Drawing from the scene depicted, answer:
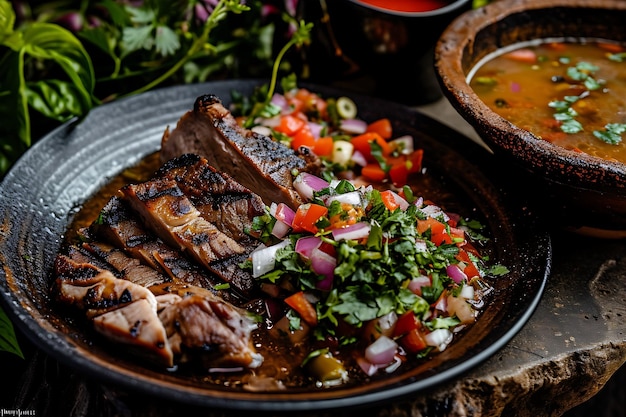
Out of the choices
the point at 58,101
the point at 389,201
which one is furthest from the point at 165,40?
the point at 389,201

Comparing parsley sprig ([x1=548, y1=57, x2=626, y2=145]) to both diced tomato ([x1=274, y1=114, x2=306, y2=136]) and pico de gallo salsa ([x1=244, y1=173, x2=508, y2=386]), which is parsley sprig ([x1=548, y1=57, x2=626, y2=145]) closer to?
pico de gallo salsa ([x1=244, y1=173, x2=508, y2=386])

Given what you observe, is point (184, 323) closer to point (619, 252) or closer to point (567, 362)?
point (567, 362)

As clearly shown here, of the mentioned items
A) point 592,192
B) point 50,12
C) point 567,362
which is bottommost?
point 567,362

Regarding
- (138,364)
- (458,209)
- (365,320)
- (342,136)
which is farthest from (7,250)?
(458,209)

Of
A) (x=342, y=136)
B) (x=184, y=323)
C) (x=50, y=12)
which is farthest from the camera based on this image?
(x=50, y=12)

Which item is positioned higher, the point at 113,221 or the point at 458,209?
the point at 113,221

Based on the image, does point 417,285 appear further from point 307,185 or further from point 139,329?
point 139,329

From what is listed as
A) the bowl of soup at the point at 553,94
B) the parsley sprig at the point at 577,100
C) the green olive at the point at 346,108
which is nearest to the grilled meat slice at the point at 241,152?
the green olive at the point at 346,108

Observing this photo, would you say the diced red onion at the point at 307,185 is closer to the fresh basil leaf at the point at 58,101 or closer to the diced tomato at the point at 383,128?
the diced tomato at the point at 383,128
